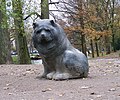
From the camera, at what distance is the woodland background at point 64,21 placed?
12315mm

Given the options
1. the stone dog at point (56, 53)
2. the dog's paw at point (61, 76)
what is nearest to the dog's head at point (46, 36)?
the stone dog at point (56, 53)

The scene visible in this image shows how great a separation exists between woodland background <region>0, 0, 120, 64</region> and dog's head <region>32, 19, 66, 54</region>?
1418 mm

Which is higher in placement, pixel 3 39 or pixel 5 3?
pixel 5 3

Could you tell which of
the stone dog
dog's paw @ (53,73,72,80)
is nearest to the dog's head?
the stone dog

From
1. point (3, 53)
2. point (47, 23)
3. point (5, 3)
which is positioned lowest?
point (3, 53)

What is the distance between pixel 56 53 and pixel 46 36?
70cm

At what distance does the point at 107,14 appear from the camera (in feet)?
143

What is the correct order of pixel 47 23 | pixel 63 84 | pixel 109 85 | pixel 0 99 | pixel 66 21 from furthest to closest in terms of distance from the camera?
pixel 66 21, pixel 47 23, pixel 63 84, pixel 109 85, pixel 0 99

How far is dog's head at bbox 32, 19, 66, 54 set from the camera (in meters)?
8.91

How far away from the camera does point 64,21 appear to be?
37594mm

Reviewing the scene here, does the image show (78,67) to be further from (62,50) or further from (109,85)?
(109,85)


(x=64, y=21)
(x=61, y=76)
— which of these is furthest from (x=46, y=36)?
(x=64, y=21)

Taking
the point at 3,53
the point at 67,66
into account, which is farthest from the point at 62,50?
the point at 3,53

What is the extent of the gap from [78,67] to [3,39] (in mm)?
11068
